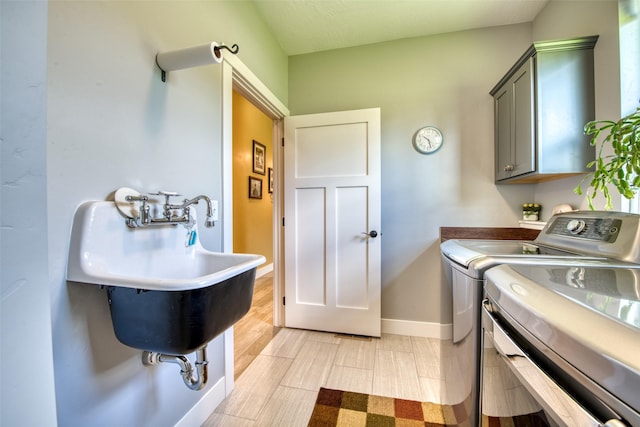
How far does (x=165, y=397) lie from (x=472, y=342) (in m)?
1.30

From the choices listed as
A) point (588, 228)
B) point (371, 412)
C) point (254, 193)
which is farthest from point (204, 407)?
point (254, 193)

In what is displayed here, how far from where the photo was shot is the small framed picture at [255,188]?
391 cm

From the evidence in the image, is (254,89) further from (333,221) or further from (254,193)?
(254,193)

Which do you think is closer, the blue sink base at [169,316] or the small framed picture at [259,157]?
the blue sink base at [169,316]

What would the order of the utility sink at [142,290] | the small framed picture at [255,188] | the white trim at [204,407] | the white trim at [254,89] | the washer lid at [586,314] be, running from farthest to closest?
the small framed picture at [255,188] < the white trim at [254,89] < the white trim at [204,407] < the utility sink at [142,290] < the washer lid at [586,314]

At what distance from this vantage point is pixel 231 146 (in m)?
1.50

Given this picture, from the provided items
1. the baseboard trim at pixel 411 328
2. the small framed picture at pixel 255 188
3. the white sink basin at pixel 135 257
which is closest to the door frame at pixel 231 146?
the white sink basin at pixel 135 257

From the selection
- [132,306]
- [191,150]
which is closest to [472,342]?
[132,306]

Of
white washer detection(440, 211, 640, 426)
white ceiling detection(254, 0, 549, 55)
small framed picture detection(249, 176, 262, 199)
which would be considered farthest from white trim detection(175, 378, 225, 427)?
small framed picture detection(249, 176, 262, 199)

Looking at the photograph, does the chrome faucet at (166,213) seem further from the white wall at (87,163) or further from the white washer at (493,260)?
the white washer at (493,260)

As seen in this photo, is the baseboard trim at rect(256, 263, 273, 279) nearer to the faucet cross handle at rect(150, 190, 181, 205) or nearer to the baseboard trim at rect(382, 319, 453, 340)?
the baseboard trim at rect(382, 319, 453, 340)

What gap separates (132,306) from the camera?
2.61 feet

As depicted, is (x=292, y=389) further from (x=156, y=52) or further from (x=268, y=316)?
(x=156, y=52)

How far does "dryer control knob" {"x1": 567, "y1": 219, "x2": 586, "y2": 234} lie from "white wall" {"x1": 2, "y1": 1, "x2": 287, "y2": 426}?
65.5 inches
